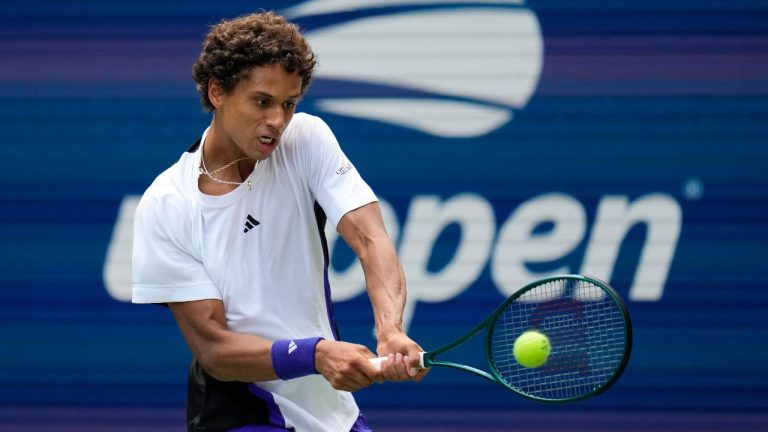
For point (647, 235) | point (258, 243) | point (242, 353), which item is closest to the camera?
point (242, 353)

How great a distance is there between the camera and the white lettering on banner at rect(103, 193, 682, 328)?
563 centimetres

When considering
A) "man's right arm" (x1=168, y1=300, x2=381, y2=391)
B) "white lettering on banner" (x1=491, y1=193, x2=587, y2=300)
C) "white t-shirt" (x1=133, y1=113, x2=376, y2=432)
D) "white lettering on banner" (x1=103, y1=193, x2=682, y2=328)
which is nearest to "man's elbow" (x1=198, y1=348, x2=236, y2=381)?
"man's right arm" (x1=168, y1=300, x2=381, y2=391)

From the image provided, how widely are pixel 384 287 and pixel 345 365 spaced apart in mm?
313

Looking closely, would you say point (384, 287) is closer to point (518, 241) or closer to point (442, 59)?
point (518, 241)

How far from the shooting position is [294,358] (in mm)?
3250

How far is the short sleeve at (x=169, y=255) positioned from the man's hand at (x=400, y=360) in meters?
0.55

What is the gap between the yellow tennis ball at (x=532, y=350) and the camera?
3430 millimetres

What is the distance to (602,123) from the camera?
222 inches

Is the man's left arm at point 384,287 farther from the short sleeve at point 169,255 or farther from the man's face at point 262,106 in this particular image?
the short sleeve at point 169,255

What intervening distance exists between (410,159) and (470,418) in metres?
1.29

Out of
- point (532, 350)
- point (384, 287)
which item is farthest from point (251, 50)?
point (532, 350)

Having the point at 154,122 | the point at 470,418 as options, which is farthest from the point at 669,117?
the point at 154,122

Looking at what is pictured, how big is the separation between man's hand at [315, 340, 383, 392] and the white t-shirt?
26cm

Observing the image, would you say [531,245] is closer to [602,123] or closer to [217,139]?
[602,123]
